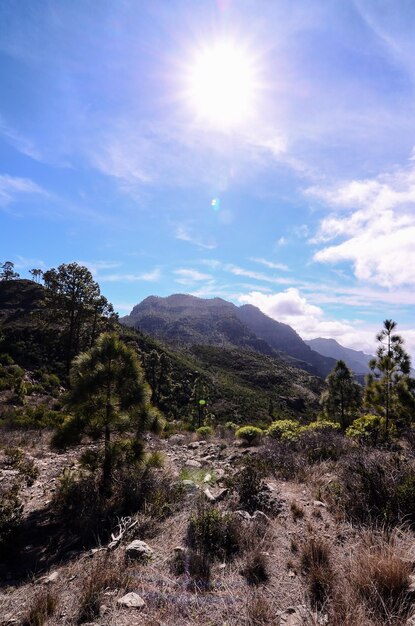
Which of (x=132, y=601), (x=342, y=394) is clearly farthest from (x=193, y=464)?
(x=342, y=394)

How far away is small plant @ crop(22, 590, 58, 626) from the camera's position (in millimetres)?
3422

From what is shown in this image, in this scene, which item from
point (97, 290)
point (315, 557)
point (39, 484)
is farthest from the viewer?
point (97, 290)

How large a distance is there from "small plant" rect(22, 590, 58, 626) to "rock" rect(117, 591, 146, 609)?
0.71m

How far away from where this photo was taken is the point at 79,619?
349cm

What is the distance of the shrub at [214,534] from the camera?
15.9ft

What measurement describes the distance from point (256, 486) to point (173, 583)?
305 cm

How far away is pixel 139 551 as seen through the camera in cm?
468

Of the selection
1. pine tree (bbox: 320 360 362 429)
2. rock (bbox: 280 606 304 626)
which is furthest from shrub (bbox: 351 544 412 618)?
pine tree (bbox: 320 360 362 429)

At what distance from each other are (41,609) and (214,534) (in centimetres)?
244

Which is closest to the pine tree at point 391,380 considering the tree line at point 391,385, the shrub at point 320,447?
the tree line at point 391,385

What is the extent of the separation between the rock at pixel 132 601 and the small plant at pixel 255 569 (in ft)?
4.33

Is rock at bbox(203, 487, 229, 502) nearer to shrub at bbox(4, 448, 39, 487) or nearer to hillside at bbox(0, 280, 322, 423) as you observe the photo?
shrub at bbox(4, 448, 39, 487)

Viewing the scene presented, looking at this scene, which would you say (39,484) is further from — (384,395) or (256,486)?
(384,395)

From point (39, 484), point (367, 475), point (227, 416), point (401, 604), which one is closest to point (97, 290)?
point (39, 484)
